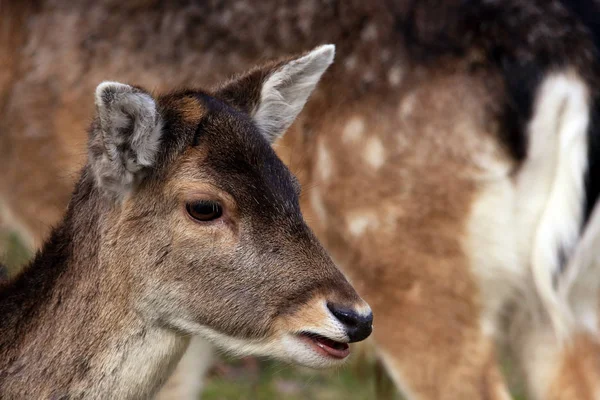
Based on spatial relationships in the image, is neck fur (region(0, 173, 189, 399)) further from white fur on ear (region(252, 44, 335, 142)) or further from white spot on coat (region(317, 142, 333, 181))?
white spot on coat (region(317, 142, 333, 181))

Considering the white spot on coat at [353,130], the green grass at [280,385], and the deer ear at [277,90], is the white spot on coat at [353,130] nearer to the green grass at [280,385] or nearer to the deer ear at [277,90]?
the deer ear at [277,90]

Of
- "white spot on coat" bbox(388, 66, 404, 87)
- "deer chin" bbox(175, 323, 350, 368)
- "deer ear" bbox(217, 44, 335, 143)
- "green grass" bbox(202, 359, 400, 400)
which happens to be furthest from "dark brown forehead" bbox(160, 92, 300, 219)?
"green grass" bbox(202, 359, 400, 400)

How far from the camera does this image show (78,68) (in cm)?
635

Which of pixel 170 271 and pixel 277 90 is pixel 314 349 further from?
pixel 277 90

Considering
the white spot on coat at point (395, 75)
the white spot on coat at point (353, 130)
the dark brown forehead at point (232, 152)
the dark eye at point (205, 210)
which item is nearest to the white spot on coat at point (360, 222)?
the white spot on coat at point (353, 130)

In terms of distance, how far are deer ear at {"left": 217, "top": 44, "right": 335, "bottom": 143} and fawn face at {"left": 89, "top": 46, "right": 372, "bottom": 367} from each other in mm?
414

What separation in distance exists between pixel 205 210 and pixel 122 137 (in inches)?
15.3

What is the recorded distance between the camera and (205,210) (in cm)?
400

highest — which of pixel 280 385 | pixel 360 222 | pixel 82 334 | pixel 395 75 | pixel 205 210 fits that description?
pixel 205 210

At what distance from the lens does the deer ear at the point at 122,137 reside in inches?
154

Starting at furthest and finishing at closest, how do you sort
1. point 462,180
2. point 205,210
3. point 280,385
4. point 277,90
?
point 280,385 < point 462,180 < point 277,90 < point 205,210

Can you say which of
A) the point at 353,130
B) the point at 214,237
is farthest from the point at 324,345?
the point at 353,130

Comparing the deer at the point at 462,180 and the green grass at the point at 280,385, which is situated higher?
the deer at the point at 462,180

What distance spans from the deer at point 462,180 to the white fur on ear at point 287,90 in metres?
0.93
